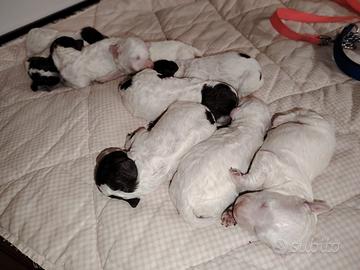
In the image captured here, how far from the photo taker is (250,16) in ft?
9.12

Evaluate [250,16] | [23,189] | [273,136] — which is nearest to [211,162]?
[273,136]

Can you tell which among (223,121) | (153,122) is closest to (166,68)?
(153,122)

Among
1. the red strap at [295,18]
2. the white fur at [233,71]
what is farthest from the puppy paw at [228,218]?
the red strap at [295,18]

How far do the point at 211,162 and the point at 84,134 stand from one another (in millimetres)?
825

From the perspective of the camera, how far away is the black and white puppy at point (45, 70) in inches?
95.7

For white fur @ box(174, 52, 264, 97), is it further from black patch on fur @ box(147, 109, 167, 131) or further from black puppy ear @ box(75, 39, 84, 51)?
black puppy ear @ box(75, 39, 84, 51)

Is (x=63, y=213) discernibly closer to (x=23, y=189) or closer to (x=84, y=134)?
(x=23, y=189)

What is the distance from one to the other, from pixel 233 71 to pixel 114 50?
819 mm

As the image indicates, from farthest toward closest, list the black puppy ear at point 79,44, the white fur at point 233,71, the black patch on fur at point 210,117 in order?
the black puppy ear at point 79,44, the white fur at point 233,71, the black patch on fur at point 210,117

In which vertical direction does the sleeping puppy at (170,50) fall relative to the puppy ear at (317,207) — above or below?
above

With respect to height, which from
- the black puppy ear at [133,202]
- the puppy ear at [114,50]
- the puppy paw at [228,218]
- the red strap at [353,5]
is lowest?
the puppy paw at [228,218]

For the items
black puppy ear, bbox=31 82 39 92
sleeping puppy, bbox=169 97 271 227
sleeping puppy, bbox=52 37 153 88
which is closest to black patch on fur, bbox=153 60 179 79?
sleeping puppy, bbox=52 37 153 88

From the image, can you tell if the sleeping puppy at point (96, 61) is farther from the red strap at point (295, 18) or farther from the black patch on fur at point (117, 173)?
the red strap at point (295, 18)

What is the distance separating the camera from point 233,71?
221 centimetres
